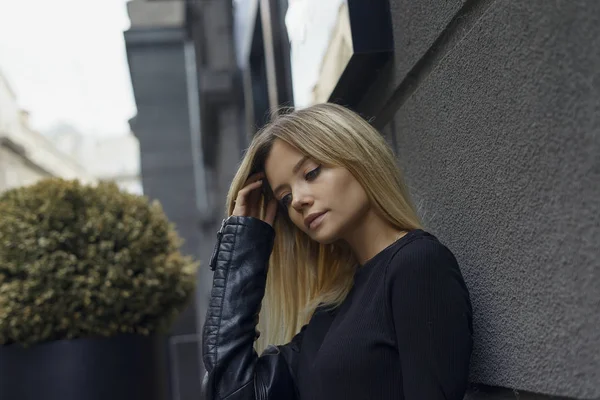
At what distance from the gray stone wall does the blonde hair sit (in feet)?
0.60

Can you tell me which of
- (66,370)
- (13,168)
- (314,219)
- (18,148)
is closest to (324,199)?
(314,219)

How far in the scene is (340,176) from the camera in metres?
1.96

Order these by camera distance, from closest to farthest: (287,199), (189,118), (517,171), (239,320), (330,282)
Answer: (517,171) → (287,199) → (239,320) → (330,282) → (189,118)

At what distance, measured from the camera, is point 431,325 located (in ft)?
5.32

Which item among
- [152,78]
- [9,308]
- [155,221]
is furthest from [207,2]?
[9,308]

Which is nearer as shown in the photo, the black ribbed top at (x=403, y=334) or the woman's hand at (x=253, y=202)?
the black ribbed top at (x=403, y=334)

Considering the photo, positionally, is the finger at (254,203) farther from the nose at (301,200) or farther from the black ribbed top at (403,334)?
the black ribbed top at (403,334)

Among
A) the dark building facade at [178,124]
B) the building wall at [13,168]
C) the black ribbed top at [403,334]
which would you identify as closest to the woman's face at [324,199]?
the black ribbed top at [403,334]

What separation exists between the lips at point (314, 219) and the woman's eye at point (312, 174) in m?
0.10

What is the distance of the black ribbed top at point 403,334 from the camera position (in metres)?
1.62

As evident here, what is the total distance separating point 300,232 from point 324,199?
1.49 feet

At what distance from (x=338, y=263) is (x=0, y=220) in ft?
8.05

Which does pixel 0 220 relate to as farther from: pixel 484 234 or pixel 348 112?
pixel 484 234

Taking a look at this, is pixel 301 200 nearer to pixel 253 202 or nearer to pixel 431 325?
pixel 253 202
